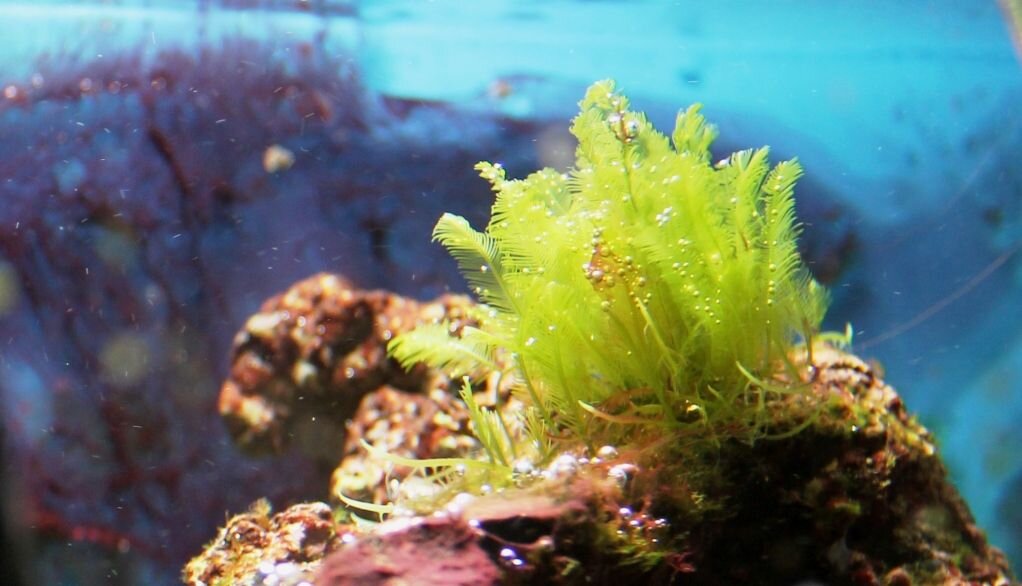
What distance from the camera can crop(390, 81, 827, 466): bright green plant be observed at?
2.16m

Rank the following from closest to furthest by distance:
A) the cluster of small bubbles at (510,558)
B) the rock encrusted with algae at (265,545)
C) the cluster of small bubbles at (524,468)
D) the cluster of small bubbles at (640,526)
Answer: the cluster of small bubbles at (510,558) → the cluster of small bubbles at (640,526) → the cluster of small bubbles at (524,468) → the rock encrusted with algae at (265,545)

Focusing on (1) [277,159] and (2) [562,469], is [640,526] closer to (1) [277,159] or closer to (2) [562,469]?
(2) [562,469]

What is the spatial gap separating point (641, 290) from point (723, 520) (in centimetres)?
71

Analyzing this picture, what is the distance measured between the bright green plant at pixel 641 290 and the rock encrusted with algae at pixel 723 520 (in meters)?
0.15

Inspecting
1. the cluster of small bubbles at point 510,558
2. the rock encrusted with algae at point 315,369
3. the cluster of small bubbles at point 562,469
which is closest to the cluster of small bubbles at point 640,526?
the cluster of small bubbles at point 562,469

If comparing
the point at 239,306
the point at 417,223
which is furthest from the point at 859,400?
the point at 239,306

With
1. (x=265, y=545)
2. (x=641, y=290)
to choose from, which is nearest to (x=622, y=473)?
(x=641, y=290)

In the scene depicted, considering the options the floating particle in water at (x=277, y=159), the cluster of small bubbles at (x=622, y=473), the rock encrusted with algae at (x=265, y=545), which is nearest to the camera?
the cluster of small bubbles at (x=622, y=473)

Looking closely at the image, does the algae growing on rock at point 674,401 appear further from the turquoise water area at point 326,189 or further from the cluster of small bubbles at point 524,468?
the turquoise water area at point 326,189

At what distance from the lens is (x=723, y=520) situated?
6.54 ft

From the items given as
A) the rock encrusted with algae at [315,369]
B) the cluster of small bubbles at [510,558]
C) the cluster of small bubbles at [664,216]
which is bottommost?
the cluster of small bubbles at [510,558]

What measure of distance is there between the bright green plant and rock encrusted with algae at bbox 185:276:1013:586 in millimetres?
145

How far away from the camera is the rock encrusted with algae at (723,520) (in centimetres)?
165

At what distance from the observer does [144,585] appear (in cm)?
413
